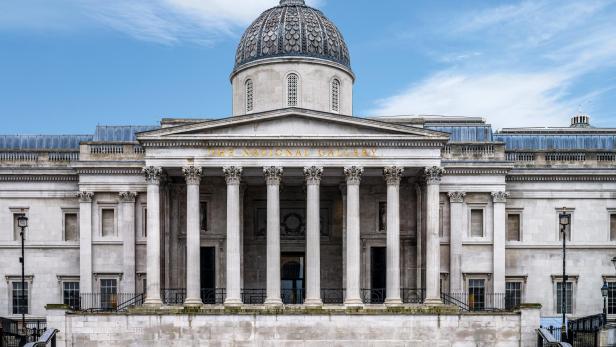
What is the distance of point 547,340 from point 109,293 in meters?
25.4

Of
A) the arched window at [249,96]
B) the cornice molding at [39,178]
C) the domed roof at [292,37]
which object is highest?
the domed roof at [292,37]

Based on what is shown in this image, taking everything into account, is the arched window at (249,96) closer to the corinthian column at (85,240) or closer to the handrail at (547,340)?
the corinthian column at (85,240)

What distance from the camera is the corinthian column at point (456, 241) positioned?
1901 inches

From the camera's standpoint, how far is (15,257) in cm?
4969

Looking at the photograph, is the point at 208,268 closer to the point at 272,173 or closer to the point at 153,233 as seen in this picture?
the point at 153,233

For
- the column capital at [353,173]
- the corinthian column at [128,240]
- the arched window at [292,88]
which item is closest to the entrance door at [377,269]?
the column capital at [353,173]

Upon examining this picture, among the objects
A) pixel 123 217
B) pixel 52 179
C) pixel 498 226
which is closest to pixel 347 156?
pixel 498 226

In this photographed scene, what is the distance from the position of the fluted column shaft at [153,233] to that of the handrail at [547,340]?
19.4 metres

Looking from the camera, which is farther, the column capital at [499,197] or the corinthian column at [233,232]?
the column capital at [499,197]

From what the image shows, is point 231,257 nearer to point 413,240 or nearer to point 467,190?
point 413,240

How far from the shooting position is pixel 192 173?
43875mm

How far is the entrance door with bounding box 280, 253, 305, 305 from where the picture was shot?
165ft

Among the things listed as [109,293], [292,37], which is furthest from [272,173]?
[109,293]

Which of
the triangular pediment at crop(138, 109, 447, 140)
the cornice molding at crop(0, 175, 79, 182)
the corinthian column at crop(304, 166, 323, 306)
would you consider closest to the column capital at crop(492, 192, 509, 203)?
the triangular pediment at crop(138, 109, 447, 140)
